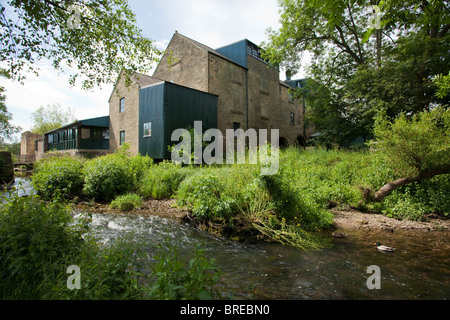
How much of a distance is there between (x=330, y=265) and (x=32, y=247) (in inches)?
173

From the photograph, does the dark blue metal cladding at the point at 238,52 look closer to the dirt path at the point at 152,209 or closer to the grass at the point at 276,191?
the grass at the point at 276,191

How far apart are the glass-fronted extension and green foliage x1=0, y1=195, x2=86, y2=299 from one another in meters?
21.9

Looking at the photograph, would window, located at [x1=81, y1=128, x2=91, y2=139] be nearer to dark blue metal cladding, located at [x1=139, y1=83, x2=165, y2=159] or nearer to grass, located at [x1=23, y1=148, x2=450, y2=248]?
dark blue metal cladding, located at [x1=139, y1=83, x2=165, y2=159]

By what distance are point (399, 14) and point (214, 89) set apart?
13882mm

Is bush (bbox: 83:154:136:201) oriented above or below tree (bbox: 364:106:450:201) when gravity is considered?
below

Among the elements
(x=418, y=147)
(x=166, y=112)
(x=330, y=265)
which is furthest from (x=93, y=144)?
(x=418, y=147)

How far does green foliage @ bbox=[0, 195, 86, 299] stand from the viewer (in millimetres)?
2156

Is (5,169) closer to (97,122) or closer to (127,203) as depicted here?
(127,203)

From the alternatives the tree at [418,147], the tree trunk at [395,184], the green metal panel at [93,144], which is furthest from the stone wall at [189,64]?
the tree trunk at [395,184]

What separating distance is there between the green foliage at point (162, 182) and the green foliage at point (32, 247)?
6.36 m

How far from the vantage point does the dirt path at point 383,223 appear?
6.18 meters

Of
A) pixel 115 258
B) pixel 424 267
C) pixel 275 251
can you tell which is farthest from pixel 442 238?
pixel 115 258

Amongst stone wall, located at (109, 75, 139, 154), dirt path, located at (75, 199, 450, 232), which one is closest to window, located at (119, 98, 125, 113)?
stone wall, located at (109, 75, 139, 154)

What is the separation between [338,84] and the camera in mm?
15742
